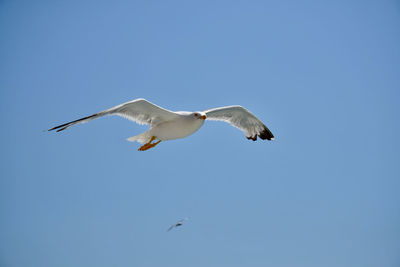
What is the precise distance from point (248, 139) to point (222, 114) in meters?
1.02

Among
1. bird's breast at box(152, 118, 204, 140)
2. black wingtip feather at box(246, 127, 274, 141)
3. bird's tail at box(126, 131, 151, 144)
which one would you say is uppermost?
black wingtip feather at box(246, 127, 274, 141)

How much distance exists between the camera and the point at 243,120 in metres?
10.1

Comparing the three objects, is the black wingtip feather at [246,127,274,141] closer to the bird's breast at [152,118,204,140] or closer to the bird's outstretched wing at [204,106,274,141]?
the bird's outstretched wing at [204,106,274,141]

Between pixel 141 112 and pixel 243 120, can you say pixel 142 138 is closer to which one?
pixel 141 112

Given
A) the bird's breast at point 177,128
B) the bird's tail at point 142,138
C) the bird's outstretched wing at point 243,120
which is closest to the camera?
the bird's breast at point 177,128

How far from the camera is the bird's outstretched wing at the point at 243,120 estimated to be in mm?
9625

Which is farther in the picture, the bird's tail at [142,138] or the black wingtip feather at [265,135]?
the black wingtip feather at [265,135]

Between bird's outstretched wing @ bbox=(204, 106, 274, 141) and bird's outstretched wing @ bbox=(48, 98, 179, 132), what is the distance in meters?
1.65

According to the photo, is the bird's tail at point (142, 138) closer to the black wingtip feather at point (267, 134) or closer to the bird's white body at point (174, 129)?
the bird's white body at point (174, 129)

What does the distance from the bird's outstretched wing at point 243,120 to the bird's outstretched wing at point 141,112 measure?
1654 millimetres

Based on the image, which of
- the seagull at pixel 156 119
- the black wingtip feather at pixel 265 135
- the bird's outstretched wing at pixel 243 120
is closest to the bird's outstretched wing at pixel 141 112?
the seagull at pixel 156 119

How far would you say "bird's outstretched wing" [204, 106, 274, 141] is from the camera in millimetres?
9625

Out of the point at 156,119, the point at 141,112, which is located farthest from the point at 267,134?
the point at 141,112

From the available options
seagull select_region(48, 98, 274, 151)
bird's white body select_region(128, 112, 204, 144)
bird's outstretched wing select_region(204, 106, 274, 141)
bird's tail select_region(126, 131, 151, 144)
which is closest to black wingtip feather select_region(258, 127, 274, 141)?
bird's outstretched wing select_region(204, 106, 274, 141)
